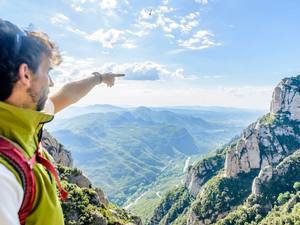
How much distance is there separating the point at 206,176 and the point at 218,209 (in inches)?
1326

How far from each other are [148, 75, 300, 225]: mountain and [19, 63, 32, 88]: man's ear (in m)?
76.1

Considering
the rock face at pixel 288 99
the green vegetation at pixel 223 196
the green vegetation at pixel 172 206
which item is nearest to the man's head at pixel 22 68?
the green vegetation at pixel 223 196

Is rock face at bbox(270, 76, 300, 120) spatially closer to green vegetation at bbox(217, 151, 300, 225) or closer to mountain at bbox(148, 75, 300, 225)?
mountain at bbox(148, 75, 300, 225)

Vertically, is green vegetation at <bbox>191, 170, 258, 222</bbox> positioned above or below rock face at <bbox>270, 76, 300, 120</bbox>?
below

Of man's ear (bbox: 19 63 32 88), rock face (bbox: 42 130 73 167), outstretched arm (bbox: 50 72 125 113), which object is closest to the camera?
man's ear (bbox: 19 63 32 88)

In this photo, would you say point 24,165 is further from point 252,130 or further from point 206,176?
point 206,176

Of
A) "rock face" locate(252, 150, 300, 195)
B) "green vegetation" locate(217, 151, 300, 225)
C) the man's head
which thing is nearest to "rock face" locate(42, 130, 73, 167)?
"green vegetation" locate(217, 151, 300, 225)

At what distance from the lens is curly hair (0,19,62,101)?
2346 mm

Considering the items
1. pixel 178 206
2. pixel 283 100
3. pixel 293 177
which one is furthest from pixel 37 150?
pixel 178 206

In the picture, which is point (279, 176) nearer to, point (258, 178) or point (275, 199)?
point (258, 178)

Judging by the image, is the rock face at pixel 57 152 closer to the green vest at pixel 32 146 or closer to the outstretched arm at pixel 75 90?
the outstretched arm at pixel 75 90

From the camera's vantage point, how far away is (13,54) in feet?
7.73

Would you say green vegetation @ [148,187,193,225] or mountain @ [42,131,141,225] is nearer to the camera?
mountain @ [42,131,141,225]

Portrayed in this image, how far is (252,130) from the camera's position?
116000mm
